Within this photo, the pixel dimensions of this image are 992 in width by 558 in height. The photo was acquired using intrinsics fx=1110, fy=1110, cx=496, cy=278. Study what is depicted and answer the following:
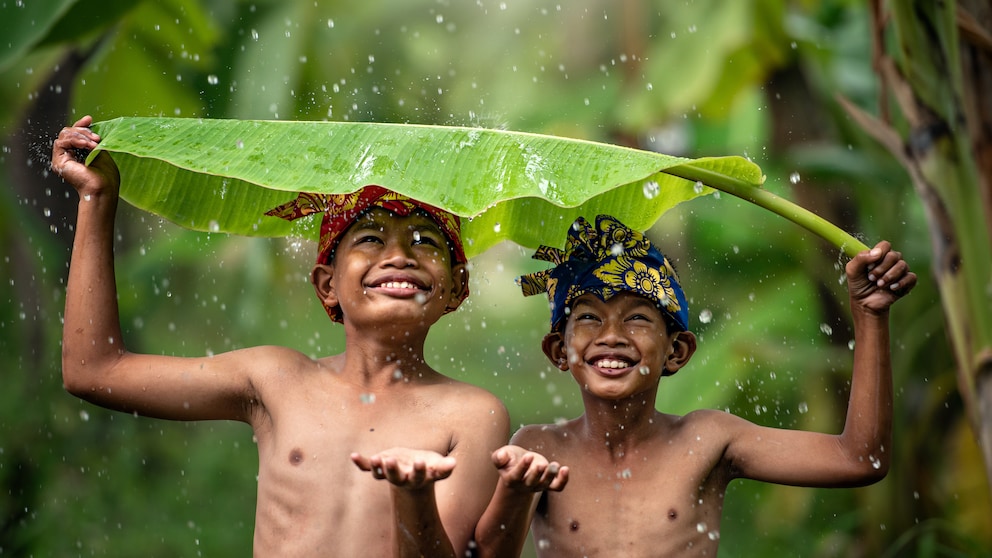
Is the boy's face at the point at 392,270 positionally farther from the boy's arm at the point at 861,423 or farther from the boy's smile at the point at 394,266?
the boy's arm at the point at 861,423

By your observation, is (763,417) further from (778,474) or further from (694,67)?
(778,474)

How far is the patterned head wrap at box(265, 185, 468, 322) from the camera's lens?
236cm

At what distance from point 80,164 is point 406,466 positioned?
104cm

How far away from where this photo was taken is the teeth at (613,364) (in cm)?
234

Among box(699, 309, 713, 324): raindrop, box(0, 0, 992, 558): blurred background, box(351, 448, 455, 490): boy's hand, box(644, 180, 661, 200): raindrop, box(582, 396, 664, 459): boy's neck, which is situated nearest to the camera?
box(351, 448, 455, 490): boy's hand

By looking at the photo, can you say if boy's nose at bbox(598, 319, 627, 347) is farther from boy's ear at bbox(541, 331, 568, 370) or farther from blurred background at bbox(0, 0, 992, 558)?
blurred background at bbox(0, 0, 992, 558)

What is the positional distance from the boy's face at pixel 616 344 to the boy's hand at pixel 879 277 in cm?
42

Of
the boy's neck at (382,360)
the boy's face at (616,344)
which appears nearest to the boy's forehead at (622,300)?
the boy's face at (616,344)

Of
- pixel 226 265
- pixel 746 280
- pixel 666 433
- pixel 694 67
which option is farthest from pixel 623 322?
pixel 226 265

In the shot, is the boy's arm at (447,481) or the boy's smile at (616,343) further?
the boy's smile at (616,343)

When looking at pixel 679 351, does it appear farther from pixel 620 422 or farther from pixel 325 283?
pixel 325 283

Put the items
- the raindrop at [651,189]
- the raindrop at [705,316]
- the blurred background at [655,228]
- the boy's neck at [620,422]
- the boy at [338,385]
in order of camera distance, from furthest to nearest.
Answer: the blurred background at [655,228] → the raindrop at [705,316] → the raindrop at [651,189] → the boy's neck at [620,422] → the boy at [338,385]

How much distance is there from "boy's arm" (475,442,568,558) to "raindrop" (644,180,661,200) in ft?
2.90

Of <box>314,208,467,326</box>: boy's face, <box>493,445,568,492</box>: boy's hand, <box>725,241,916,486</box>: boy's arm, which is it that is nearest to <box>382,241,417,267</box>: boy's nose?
<box>314,208,467,326</box>: boy's face
